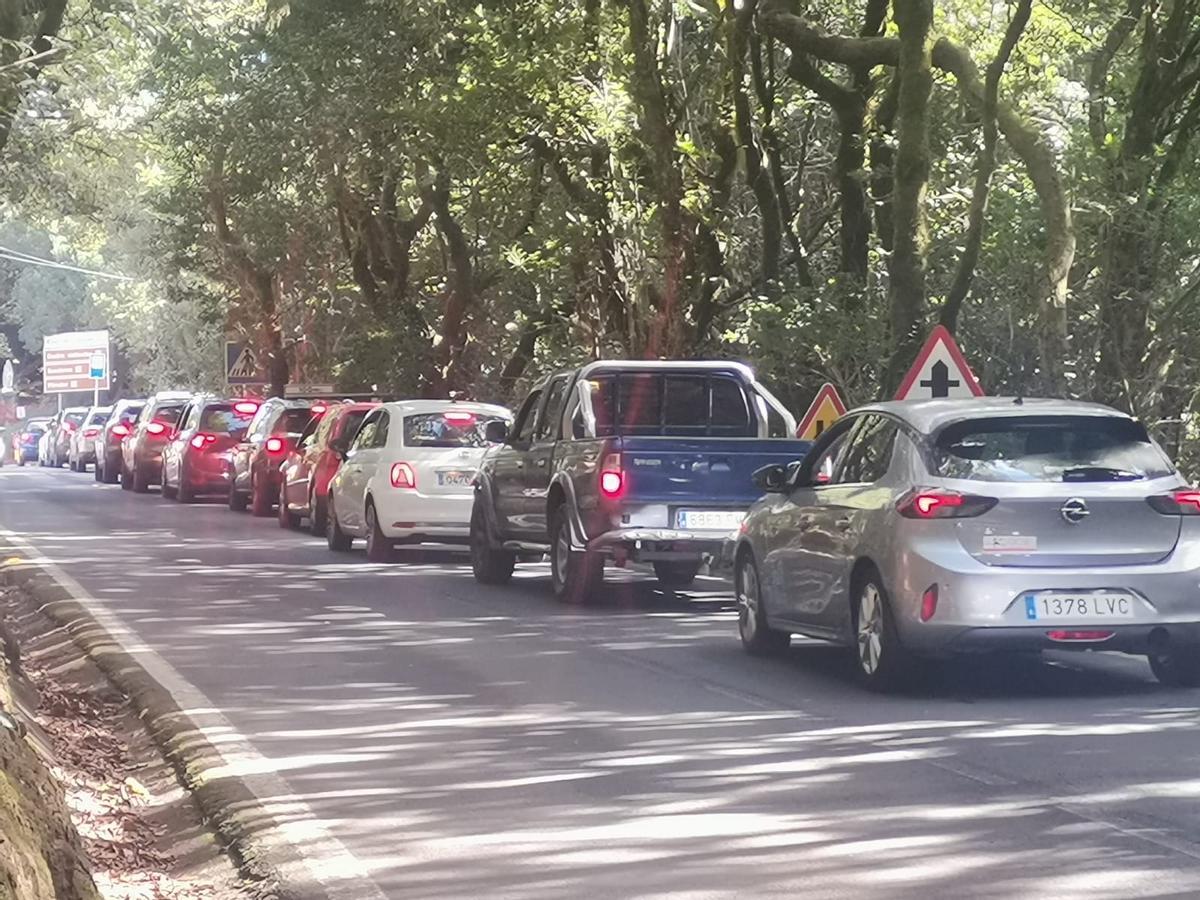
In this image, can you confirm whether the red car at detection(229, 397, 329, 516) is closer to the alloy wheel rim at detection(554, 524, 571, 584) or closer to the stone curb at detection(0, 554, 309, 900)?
the alloy wheel rim at detection(554, 524, 571, 584)

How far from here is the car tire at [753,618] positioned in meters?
14.0

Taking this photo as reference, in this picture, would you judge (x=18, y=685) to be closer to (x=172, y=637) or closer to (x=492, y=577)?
(x=172, y=637)

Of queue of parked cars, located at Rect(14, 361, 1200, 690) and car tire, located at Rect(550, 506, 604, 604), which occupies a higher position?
queue of parked cars, located at Rect(14, 361, 1200, 690)

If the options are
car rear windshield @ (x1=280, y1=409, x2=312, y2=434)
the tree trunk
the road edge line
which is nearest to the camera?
the road edge line

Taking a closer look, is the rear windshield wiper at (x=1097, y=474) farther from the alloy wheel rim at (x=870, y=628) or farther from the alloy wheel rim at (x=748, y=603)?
the alloy wheel rim at (x=748, y=603)

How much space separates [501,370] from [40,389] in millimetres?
67770

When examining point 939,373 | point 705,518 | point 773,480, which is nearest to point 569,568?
point 705,518

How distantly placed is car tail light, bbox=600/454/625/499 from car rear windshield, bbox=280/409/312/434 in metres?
15.3

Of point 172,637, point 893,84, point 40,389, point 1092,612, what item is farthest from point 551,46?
point 40,389

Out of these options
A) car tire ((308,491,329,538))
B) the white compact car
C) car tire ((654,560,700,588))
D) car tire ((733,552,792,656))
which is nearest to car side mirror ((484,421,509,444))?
the white compact car

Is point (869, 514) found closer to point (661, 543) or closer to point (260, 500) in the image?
point (661, 543)

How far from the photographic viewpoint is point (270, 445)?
3212 cm

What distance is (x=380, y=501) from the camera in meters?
23.1

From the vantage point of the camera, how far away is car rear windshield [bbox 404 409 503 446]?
2361cm
